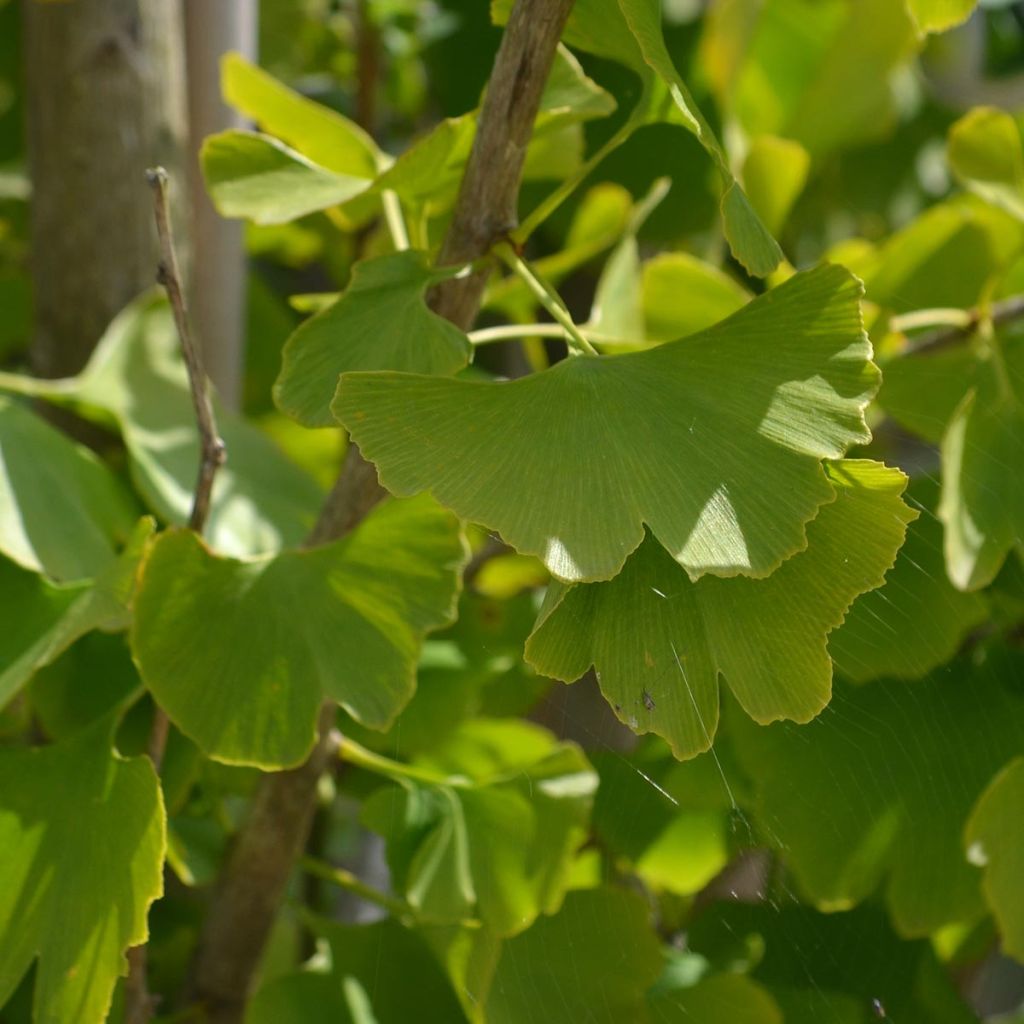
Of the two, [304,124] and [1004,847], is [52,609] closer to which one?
[304,124]

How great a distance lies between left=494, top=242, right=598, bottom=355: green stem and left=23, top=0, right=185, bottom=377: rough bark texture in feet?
0.76

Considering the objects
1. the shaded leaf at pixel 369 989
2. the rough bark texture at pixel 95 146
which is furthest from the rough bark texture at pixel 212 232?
the shaded leaf at pixel 369 989

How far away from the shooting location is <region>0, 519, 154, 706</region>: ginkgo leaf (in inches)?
11.9

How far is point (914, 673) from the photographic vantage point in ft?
1.12

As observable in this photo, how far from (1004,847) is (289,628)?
0.64 ft

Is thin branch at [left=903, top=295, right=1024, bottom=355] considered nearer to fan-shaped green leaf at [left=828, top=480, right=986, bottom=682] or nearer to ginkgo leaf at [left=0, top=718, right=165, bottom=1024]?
fan-shaped green leaf at [left=828, top=480, right=986, bottom=682]

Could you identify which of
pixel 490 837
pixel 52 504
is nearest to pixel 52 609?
pixel 52 504

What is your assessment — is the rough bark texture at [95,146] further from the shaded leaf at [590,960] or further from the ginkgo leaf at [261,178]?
the shaded leaf at [590,960]

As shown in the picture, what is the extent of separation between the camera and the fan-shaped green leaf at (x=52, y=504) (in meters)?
0.35

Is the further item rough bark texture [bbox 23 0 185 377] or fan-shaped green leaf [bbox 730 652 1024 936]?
rough bark texture [bbox 23 0 185 377]

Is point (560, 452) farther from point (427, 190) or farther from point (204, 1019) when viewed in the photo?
point (204, 1019)

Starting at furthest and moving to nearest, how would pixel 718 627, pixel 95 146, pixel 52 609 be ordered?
pixel 95 146
pixel 52 609
pixel 718 627

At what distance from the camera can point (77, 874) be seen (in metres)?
0.30

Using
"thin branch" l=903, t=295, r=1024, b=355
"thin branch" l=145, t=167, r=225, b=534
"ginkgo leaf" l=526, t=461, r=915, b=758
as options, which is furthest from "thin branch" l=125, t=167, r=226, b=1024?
"thin branch" l=903, t=295, r=1024, b=355
